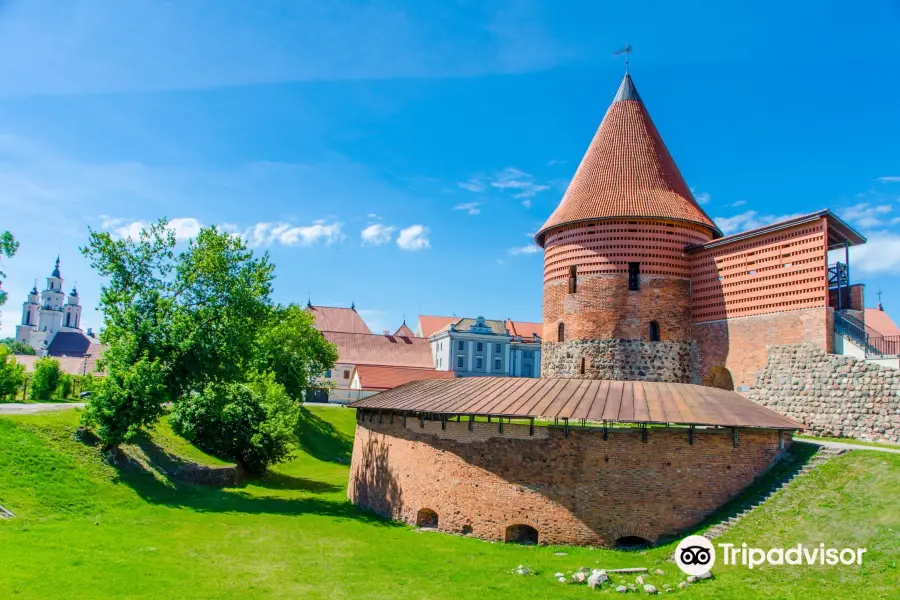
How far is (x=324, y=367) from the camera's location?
46250 millimetres

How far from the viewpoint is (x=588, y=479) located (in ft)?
50.1

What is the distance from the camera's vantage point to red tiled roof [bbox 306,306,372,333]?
66.2 meters

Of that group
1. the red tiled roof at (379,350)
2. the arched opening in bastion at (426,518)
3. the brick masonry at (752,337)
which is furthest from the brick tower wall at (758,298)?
the red tiled roof at (379,350)

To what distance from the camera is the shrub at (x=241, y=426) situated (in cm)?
2467

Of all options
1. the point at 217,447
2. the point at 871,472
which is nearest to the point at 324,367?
the point at 217,447

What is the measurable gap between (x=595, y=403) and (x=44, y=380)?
1052 inches

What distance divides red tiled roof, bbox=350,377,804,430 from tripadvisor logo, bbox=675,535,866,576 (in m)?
2.62

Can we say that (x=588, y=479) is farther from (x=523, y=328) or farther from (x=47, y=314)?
(x=47, y=314)

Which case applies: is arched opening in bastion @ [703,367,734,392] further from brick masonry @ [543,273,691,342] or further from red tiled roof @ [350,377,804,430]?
red tiled roof @ [350,377,804,430]

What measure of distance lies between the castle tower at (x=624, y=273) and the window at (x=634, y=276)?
0.13 feet

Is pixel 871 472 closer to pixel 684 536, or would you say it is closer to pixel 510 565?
pixel 684 536

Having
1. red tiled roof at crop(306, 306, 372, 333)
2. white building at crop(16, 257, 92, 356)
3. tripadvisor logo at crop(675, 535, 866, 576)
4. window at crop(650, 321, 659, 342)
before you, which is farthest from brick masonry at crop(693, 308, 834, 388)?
white building at crop(16, 257, 92, 356)

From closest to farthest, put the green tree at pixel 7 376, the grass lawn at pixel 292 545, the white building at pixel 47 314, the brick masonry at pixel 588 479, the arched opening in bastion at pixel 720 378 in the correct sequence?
the grass lawn at pixel 292 545 → the brick masonry at pixel 588 479 → the arched opening in bastion at pixel 720 378 → the green tree at pixel 7 376 → the white building at pixel 47 314

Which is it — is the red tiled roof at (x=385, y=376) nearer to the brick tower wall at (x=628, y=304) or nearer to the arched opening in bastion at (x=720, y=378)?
the brick tower wall at (x=628, y=304)
